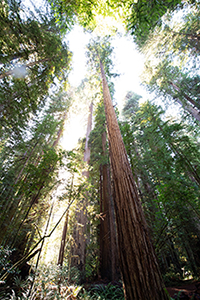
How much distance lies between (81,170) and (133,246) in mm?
3879

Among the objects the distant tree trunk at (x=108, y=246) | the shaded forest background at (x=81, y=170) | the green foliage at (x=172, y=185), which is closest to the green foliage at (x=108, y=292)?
the shaded forest background at (x=81, y=170)

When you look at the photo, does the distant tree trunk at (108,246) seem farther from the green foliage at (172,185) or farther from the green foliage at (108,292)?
the green foliage at (172,185)

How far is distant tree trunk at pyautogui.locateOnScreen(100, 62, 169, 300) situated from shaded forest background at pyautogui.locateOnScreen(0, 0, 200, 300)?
0.7 inches

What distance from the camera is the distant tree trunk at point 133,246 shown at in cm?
127

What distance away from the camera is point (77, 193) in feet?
14.5

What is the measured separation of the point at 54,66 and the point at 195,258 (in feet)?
37.5

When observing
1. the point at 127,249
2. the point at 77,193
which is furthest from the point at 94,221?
the point at 127,249

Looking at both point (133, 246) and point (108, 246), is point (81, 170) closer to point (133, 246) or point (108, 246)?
point (133, 246)

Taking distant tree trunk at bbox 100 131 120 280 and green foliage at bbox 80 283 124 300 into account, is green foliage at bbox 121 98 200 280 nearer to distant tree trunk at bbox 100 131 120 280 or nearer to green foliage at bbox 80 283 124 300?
green foliage at bbox 80 283 124 300

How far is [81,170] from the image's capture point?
17.0 feet

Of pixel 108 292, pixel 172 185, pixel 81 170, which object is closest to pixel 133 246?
pixel 172 185

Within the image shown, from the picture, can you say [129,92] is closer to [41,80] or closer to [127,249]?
[41,80]

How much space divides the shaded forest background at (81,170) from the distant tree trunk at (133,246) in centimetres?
2

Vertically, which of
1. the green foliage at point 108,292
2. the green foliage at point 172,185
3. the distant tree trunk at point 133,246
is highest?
the green foliage at point 172,185
